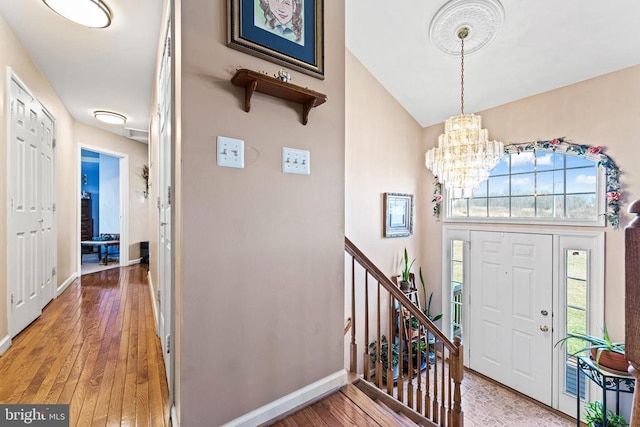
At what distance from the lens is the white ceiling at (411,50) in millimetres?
2225

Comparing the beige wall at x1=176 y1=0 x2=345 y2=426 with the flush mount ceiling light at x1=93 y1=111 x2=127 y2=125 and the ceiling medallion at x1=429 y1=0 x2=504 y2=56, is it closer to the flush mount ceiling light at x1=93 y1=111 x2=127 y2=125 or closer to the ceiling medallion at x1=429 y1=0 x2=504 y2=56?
the ceiling medallion at x1=429 y1=0 x2=504 y2=56

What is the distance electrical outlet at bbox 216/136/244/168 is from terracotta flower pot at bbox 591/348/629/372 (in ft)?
9.29

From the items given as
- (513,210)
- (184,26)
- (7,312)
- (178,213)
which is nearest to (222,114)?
(184,26)

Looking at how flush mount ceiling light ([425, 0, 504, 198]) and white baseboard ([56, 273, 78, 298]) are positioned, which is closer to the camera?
flush mount ceiling light ([425, 0, 504, 198])

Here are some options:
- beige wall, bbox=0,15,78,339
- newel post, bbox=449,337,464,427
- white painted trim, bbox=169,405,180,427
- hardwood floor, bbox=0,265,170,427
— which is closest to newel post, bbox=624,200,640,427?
white painted trim, bbox=169,405,180,427

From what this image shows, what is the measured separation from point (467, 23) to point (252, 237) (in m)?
2.89

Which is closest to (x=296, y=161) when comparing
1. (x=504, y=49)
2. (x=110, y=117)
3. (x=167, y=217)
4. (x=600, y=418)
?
(x=167, y=217)

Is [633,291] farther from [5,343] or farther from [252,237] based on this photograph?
[5,343]

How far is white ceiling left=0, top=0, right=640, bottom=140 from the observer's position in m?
2.22

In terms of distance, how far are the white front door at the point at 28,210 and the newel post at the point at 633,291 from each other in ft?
10.5

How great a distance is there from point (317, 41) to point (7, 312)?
277cm

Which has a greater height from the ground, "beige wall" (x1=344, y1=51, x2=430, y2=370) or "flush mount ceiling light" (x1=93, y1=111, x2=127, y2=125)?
"flush mount ceiling light" (x1=93, y1=111, x2=127, y2=125)

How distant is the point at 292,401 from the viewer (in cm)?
141

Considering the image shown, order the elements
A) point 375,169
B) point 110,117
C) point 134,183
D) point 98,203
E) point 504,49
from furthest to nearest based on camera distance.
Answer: point 98,203 → point 134,183 → point 110,117 → point 375,169 → point 504,49
